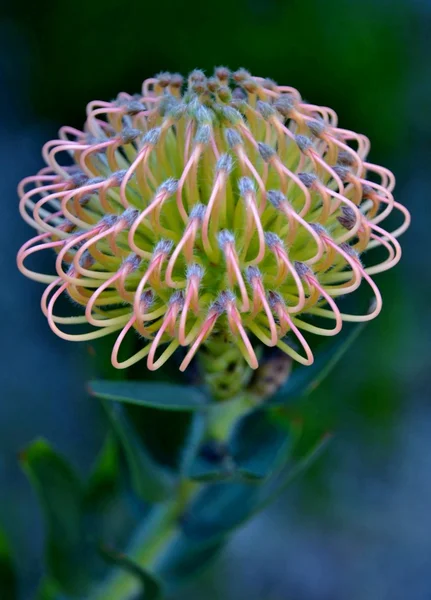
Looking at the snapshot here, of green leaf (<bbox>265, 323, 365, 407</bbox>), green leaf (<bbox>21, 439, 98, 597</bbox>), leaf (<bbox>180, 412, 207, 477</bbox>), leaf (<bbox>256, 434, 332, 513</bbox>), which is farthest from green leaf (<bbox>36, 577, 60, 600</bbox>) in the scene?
green leaf (<bbox>265, 323, 365, 407</bbox>)

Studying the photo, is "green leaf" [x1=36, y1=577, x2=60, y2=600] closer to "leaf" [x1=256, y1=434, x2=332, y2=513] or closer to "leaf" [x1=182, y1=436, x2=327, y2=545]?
"leaf" [x1=182, y1=436, x2=327, y2=545]

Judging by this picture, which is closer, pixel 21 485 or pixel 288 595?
A: pixel 21 485

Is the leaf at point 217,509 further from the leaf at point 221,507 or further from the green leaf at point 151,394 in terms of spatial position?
the green leaf at point 151,394

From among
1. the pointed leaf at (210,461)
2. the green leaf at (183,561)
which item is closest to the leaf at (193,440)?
the pointed leaf at (210,461)

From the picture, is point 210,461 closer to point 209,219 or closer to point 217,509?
point 217,509

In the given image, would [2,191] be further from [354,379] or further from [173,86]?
[173,86]

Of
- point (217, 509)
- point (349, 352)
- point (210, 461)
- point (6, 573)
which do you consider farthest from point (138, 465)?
point (349, 352)

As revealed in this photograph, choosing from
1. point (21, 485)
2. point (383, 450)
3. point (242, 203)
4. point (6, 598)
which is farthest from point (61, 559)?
point (383, 450)
